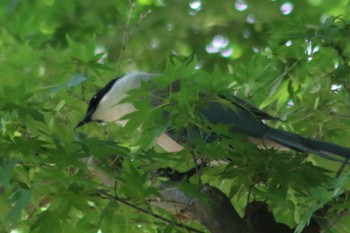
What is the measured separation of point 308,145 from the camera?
1.93 metres

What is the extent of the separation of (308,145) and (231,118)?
10.8 inches

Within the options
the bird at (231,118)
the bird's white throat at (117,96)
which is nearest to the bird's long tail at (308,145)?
the bird at (231,118)

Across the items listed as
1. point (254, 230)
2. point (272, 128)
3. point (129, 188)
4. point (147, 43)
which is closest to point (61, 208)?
point (129, 188)

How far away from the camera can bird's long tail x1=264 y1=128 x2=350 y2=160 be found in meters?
1.89

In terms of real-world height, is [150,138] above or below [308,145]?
above

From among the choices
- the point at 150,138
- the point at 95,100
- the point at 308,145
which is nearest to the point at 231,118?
the point at 308,145

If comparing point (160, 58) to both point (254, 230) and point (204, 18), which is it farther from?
point (254, 230)

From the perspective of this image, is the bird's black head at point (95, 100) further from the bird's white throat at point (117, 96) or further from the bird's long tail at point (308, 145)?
the bird's long tail at point (308, 145)

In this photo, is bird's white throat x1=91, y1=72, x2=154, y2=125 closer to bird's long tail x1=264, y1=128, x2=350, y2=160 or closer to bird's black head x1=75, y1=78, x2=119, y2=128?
bird's black head x1=75, y1=78, x2=119, y2=128

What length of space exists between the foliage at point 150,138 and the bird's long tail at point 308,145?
0.05m

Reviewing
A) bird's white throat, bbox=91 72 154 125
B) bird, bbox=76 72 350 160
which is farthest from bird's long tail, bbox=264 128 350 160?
bird's white throat, bbox=91 72 154 125

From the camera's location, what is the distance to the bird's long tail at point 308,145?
6.21 feet

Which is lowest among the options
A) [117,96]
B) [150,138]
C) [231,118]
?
[117,96]

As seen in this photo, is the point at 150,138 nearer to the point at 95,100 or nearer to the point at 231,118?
the point at 231,118
